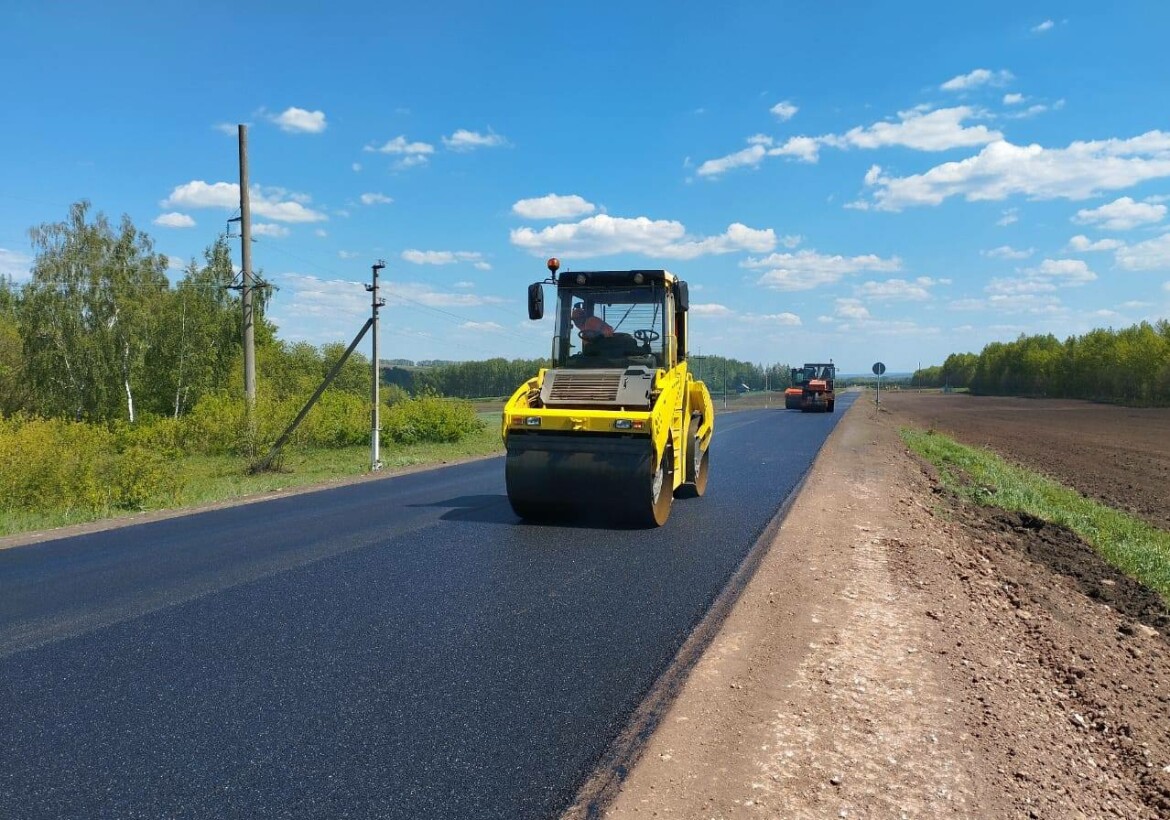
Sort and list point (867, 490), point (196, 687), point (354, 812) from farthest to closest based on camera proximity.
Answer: point (867, 490), point (196, 687), point (354, 812)

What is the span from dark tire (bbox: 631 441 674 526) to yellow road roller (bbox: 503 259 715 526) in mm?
14

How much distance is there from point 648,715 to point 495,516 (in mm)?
6230

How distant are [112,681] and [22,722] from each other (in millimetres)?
565

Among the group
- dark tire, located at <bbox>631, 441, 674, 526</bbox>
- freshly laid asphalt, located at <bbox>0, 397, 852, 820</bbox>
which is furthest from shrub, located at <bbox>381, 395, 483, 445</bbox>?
dark tire, located at <bbox>631, 441, 674, 526</bbox>

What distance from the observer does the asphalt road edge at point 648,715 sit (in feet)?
10.4

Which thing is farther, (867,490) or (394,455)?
(394,455)

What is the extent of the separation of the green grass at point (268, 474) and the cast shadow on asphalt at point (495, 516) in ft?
14.5

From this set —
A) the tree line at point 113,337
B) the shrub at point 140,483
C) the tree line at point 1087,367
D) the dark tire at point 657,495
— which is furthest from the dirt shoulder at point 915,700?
the tree line at point 1087,367

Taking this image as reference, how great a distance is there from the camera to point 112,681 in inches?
178

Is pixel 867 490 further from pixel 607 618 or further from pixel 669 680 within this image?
pixel 669 680

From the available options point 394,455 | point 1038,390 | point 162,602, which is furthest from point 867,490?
point 1038,390

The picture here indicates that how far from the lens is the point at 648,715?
4016mm

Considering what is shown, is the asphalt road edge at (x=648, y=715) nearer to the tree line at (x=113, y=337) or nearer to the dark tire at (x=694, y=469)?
the dark tire at (x=694, y=469)

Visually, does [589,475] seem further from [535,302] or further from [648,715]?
[648,715]
